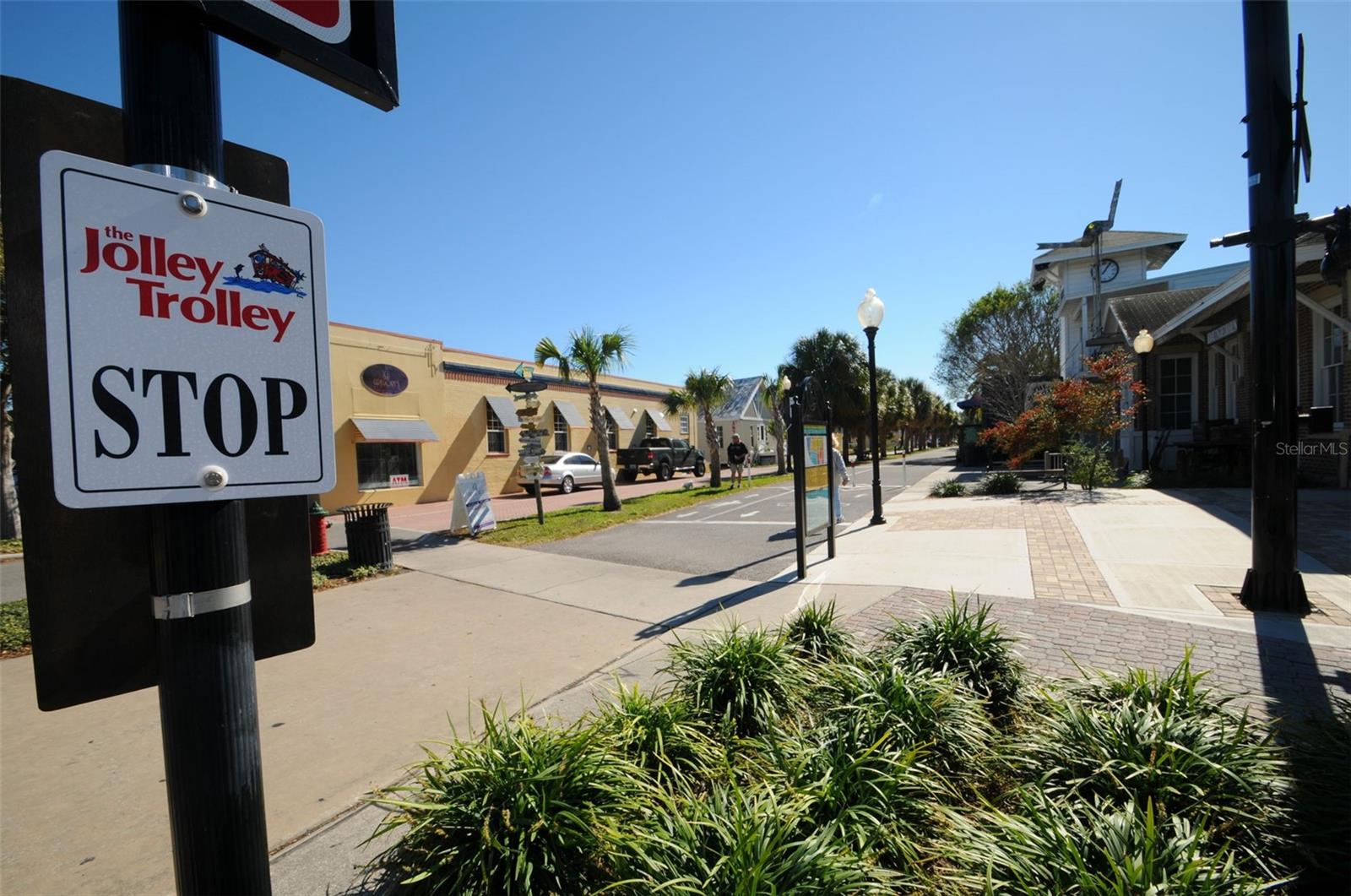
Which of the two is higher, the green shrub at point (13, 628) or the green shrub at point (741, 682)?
the green shrub at point (741, 682)

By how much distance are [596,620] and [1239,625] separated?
17.9 feet

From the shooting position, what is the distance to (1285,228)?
5.16 m

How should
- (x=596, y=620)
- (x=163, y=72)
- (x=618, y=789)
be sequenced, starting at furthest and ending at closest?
(x=596, y=620), (x=618, y=789), (x=163, y=72)

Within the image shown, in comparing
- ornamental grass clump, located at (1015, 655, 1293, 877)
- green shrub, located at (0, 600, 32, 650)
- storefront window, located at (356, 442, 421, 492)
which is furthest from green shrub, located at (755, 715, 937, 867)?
storefront window, located at (356, 442, 421, 492)

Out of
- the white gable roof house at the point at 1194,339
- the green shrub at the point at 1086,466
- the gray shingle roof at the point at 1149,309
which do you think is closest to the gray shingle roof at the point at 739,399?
the white gable roof house at the point at 1194,339

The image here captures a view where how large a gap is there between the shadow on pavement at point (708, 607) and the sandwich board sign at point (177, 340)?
433cm

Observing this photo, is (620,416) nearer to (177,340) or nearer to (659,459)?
(659,459)

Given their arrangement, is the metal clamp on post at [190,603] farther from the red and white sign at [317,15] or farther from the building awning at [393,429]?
the building awning at [393,429]

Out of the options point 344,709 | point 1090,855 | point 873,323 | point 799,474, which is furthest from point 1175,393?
point 344,709

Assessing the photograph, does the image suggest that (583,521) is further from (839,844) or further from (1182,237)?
(1182,237)

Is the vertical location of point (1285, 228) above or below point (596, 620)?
above

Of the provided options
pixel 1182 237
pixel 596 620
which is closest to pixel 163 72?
pixel 596 620

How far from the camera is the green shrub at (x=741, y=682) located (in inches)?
123

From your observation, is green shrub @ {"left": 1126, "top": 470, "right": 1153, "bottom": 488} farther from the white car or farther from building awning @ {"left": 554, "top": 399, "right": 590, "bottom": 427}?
building awning @ {"left": 554, "top": 399, "right": 590, "bottom": 427}
